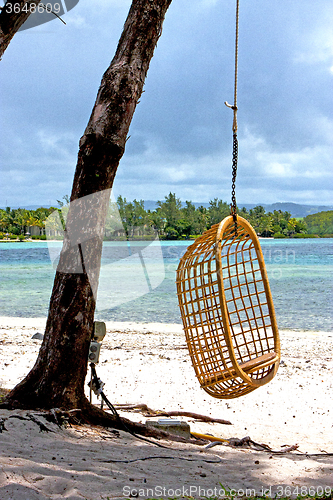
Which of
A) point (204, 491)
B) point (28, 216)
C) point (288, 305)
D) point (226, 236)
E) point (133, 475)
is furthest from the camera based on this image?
point (28, 216)

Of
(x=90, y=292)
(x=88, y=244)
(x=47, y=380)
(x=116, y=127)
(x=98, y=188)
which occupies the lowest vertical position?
(x=47, y=380)

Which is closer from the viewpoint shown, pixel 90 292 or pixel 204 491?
pixel 204 491

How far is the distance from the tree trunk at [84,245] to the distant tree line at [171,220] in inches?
1826

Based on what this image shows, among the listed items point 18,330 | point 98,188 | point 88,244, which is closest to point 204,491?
point 88,244

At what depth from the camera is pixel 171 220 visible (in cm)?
6241

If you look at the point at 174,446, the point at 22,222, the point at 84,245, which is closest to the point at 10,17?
the point at 84,245

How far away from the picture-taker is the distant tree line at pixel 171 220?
184 feet

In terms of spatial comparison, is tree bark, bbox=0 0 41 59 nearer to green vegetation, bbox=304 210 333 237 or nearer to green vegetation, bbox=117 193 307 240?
green vegetation, bbox=117 193 307 240

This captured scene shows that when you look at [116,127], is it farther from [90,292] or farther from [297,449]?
[297,449]

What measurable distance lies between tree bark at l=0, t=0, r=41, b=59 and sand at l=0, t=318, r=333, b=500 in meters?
2.57

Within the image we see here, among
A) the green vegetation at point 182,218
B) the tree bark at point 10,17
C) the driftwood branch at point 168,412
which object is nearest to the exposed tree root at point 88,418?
the driftwood branch at point 168,412

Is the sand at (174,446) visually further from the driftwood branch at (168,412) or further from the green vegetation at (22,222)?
the green vegetation at (22,222)

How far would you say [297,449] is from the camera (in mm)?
2719

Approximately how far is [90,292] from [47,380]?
2.04ft
